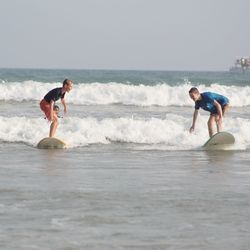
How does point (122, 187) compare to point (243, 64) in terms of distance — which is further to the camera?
point (243, 64)

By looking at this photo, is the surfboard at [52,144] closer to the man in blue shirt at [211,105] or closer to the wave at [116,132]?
the wave at [116,132]

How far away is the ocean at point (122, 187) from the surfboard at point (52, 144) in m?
0.23

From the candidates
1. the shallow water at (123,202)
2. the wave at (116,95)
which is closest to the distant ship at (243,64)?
the wave at (116,95)

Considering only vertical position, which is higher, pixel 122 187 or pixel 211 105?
pixel 211 105

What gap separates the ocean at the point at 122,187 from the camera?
6418 mm

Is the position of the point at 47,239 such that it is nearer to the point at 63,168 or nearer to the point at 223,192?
the point at 223,192

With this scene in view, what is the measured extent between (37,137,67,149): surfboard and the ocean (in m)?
0.23

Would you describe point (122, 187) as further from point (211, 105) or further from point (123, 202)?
point (211, 105)

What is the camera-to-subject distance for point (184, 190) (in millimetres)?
8719

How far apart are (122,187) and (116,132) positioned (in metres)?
7.44

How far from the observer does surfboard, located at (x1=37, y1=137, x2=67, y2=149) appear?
13.8m

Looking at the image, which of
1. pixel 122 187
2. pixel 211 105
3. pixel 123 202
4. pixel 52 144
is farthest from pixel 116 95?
pixel 123 202

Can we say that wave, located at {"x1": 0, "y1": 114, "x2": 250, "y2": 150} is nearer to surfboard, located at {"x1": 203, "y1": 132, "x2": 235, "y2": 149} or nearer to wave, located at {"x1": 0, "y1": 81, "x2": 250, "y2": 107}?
surfboard, located at {"x1": 203, "y1": 132, "x2": 235, "y2": 149}

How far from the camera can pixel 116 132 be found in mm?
16281
